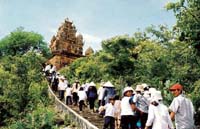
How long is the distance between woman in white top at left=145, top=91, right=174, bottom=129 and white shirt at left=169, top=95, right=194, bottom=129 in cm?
21

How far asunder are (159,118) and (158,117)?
0.03 metres

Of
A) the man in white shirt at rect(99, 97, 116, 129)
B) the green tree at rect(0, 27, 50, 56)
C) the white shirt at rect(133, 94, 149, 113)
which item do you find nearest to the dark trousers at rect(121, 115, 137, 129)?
the white shirt at rect(133, 94, 149, 113)

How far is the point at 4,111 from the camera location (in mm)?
30781

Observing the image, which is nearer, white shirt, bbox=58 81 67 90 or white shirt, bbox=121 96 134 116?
white shirt, bbox=121 96 134 116

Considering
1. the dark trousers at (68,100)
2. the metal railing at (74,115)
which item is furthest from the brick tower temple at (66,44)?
the dark trousers at (68,100)

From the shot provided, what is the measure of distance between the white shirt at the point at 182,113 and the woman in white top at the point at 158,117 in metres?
0.21

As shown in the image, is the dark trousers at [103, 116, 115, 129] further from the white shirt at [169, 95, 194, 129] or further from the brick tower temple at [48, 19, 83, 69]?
the brick tower temple at [48, 19, 83, 69]

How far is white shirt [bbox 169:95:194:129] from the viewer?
9406 mm

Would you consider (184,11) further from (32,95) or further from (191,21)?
(32,95)

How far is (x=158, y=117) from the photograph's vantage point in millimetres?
9586

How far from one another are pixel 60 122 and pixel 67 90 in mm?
2522

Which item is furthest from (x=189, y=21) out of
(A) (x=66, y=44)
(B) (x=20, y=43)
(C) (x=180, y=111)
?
(B) (x=20, y=43)

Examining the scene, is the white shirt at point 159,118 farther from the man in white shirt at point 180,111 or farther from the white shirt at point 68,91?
the white shirt at point 68,91

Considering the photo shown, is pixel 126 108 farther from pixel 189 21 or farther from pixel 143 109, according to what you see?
pixel 189 21
